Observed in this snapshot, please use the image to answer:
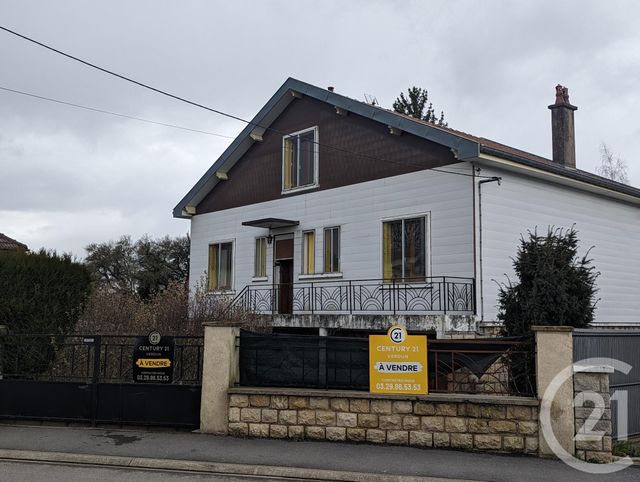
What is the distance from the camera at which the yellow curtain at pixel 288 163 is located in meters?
20.6

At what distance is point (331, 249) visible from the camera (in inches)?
740

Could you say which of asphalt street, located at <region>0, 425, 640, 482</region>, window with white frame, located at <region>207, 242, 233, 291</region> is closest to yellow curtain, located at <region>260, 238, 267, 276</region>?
window with white frame, located at <region>207, 242, 233, 291</region>

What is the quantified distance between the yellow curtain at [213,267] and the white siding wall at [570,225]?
10.5m

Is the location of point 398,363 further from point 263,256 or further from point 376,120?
point 263,256

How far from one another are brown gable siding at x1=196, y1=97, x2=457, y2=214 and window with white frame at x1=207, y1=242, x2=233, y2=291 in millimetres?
1381

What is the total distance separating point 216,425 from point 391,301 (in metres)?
7.43

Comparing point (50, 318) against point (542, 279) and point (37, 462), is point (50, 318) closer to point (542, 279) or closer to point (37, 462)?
point (37, 462)

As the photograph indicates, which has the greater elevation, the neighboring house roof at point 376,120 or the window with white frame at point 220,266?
the neighboring house roof at point 376,120

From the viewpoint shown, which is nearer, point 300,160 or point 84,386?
point 84,386

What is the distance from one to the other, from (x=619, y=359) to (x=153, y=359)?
23.7ft

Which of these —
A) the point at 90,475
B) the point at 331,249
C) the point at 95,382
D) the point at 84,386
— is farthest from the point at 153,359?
the point at 331,249

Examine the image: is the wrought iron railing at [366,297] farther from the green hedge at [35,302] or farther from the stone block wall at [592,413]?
the stone block wall at [592,413]

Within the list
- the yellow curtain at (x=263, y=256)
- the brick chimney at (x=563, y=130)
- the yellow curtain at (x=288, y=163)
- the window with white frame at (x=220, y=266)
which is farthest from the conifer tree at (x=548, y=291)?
the window with white frame at (x=220, y=266)

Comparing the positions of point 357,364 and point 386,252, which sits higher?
point 386,252
